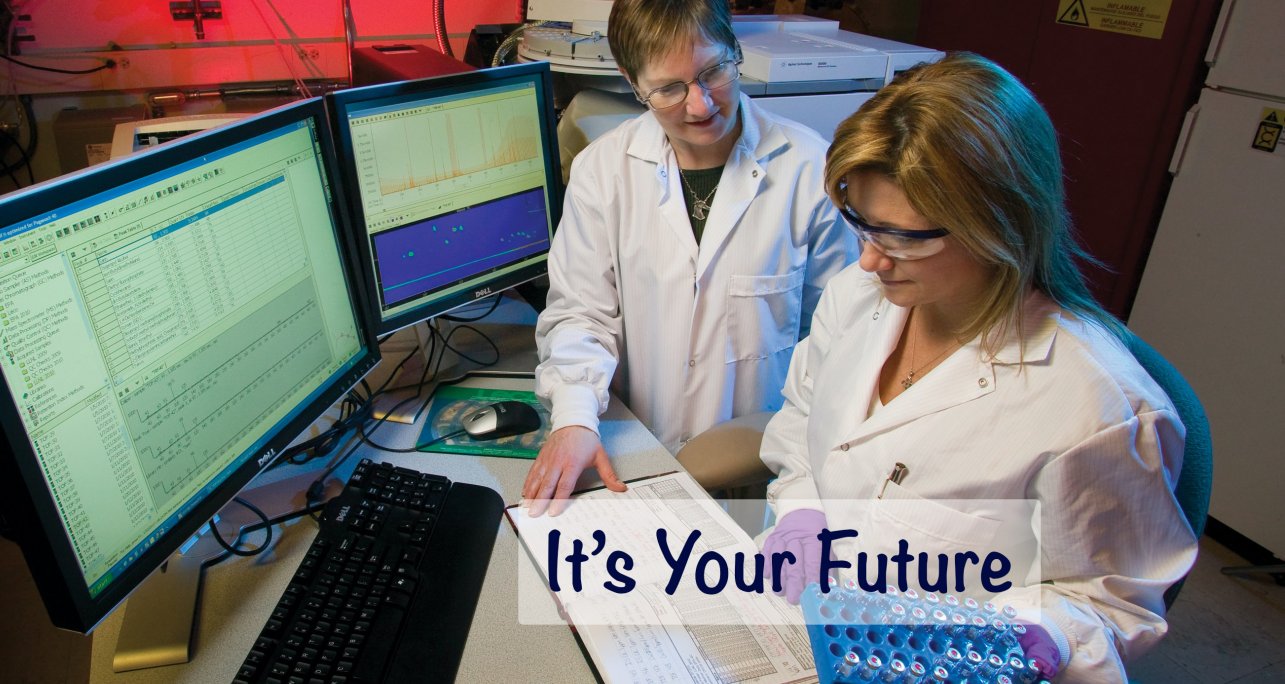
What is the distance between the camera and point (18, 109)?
2.33 m

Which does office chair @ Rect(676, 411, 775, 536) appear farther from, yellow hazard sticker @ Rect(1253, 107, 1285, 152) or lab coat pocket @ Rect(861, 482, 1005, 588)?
yellow hazard sticker @ Rect(1253, 107, 1285, 152)

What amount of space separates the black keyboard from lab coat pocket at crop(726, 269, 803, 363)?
56 centimetres

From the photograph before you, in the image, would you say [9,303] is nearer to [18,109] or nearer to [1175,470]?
[1175,470]

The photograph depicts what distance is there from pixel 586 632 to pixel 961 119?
25.7 inches

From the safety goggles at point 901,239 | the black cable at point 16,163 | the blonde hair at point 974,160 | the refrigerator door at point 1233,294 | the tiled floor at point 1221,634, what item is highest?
the blonde hair at point 974,160

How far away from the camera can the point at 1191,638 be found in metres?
2.04

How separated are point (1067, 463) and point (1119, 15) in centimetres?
203

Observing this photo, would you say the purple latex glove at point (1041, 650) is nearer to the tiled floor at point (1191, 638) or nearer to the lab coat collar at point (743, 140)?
the lab coat collar at point (743, 140)

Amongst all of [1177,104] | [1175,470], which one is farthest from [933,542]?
[1177,104]

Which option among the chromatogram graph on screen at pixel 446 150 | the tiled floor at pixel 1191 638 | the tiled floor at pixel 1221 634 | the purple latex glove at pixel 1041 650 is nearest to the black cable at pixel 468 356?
the chromatogram graph on screen at pixel 446 150

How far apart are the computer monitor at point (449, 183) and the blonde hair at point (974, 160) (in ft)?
2.00

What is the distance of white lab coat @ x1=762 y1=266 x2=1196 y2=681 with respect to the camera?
0.86m

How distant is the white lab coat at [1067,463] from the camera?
2.81ft

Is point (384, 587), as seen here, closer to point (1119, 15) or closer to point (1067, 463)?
point (1067, 463)
